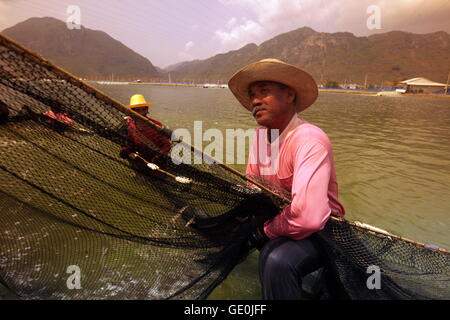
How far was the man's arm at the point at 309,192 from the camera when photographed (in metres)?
1.77

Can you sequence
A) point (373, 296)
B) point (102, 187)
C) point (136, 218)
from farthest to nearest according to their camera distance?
point (136, 218) < point (102, 187) < point (373, 296)

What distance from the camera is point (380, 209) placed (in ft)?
17.1

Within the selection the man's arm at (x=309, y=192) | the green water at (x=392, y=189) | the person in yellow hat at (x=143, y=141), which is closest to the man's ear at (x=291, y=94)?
the man's arm at (x=309, y=192)

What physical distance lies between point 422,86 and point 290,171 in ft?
301

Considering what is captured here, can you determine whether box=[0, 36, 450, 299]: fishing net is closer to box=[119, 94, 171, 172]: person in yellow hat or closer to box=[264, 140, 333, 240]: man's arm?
box=[119, 94, 171, 172]: person in yellow hat

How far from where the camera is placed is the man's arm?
1.77 m

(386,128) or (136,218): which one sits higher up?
(386,128)

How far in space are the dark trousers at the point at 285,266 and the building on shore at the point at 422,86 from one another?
282 ft

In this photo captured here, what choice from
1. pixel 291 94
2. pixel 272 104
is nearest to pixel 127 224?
pixel 272 104

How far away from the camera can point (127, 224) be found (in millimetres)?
3584

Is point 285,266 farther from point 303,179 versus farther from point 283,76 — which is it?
point 283,76
